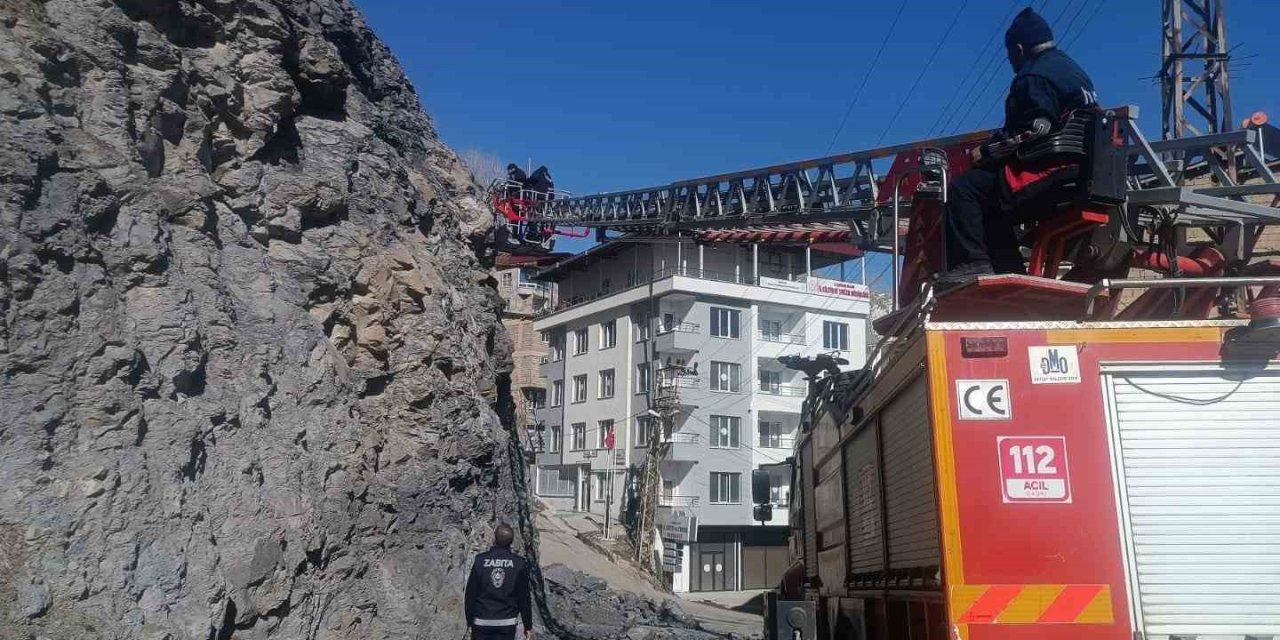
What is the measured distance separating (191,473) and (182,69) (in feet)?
13.0

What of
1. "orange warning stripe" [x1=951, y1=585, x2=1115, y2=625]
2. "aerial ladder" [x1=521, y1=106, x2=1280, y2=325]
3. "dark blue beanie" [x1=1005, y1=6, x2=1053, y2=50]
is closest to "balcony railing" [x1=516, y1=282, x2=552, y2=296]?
"aerial ladder" [x1=521, y1=106, x2=1280, y2=325]

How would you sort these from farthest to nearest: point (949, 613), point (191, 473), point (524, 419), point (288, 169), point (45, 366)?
point (524, 419) < point (288, 169) < point (191, 473) < point (45, 366) < point (949, 613)

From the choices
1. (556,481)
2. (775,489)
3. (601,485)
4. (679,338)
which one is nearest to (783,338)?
(679,338)

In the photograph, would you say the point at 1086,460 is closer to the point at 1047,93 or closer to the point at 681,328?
the point at 1047,93

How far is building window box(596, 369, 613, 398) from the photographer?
47656mm

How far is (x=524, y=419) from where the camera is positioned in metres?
28.1

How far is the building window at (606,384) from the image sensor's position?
4766 centimetres

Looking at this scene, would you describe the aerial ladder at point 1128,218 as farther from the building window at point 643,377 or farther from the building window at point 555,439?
the building window at point 555,439

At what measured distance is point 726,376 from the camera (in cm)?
4541

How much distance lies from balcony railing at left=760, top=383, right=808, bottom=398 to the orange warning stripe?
41889 millimetres

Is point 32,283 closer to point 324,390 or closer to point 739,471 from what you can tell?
point 324,390

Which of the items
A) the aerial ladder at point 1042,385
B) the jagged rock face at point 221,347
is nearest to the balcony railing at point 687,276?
the jagged rock face at point 221,347

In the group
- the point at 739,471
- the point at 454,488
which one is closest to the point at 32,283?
the point at 454,488

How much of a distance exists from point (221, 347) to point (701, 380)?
123 ft
